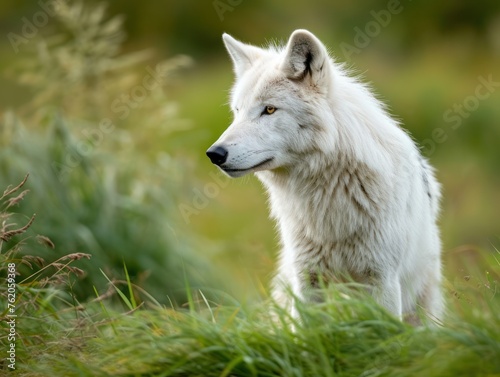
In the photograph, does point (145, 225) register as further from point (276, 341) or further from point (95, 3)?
point (95, 3)

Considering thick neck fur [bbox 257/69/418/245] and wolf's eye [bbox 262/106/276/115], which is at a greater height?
wolf's eye [bbox 262/106/276/115]

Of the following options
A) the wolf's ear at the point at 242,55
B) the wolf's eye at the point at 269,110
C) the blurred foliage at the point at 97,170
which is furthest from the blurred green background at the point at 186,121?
the wolf's eye at the point at 269,110

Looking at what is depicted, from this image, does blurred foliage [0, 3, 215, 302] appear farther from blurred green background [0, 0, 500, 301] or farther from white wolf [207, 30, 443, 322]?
white wolf [207, 30, 443, 322]

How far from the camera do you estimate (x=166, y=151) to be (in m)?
8.52

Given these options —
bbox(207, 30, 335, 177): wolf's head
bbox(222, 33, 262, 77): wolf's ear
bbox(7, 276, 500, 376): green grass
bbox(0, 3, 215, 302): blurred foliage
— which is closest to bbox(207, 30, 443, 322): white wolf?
bbox(207, 30, 335, 177): wolf's head

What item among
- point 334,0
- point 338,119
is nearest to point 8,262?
point 338,119

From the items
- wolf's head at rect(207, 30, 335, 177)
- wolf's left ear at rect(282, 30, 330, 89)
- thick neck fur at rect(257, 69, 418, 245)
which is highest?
wolf's left ear at rect(282, 30, 330, 89)

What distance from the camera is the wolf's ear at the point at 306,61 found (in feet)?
15.2

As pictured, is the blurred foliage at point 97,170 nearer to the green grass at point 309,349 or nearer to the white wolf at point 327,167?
the white wolf at point 327,167

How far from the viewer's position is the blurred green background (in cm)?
700

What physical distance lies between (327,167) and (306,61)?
2.06ft

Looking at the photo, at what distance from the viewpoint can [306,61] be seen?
471 cm

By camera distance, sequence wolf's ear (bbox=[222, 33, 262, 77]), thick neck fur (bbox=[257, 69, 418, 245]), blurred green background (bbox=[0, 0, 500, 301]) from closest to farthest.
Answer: thick neck fur (bbox=[257, 69, 418, 245]) < wolf's ear (bbox=[222, 33, 262, 77]) < blurred green background (bbox=[0, 0, 500, 301])

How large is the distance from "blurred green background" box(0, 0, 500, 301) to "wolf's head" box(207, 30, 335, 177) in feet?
2.20
